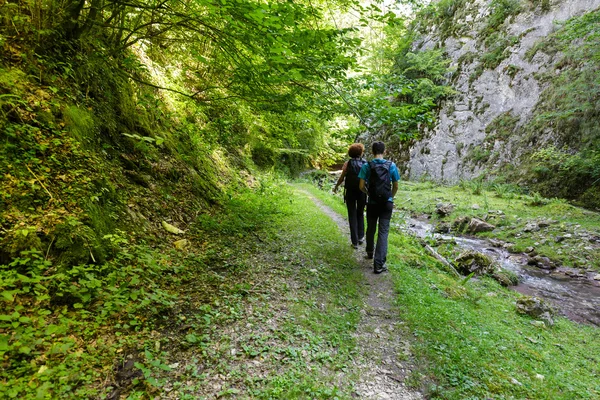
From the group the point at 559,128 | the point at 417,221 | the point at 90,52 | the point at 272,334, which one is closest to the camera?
the point at 272,334

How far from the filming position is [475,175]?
22.3m

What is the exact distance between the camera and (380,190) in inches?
220

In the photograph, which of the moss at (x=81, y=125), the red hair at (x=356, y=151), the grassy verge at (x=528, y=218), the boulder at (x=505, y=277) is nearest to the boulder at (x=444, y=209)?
the grassy verge at (x=528, y=218)

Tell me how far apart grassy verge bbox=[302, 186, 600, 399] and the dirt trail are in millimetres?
171

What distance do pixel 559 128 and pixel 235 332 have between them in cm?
2252

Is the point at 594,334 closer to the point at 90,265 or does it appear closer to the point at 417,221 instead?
the point at 90,265

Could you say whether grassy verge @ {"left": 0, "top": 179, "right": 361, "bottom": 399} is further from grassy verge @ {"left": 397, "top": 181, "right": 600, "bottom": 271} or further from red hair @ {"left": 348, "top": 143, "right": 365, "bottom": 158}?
grassy verge @ {"left": 397, "top": 181, "right": 600, "bottom": 271}

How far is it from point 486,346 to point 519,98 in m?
24.1

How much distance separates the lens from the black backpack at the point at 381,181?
18.3 ft

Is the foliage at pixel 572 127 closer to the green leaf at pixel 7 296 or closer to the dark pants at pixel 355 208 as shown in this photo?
the dark pants at pixel 355 208

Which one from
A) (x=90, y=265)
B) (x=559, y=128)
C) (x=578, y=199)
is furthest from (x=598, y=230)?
(x=90, y=265)

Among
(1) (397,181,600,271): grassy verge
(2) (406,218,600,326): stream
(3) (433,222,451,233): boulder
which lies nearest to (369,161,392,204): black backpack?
(2) (406,218,600,326): stream

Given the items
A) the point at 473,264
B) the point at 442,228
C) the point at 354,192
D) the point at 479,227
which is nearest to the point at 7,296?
the point at 354,192

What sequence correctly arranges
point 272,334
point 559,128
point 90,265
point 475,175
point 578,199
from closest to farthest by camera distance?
point 90,265
point 272,334
point 578,199
point 559,128
point 475,175
